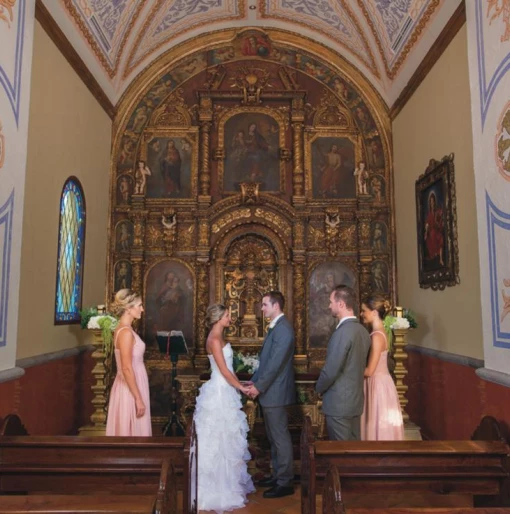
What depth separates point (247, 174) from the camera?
33.5 feet

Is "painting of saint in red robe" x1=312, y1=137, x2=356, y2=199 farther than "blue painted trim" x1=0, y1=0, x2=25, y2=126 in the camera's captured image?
Yes

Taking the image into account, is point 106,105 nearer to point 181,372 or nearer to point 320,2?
point 320,2

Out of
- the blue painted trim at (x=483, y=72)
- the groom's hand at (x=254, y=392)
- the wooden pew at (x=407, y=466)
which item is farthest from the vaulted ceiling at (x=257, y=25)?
the wooden pew at (x=407, y=466)

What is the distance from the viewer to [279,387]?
5441mm

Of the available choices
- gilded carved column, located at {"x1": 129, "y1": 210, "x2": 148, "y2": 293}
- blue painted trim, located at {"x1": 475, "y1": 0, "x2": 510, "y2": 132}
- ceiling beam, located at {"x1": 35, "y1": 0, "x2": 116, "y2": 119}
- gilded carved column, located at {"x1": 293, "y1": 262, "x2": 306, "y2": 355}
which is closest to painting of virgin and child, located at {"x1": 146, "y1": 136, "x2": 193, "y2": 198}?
gilded carved column, located at {"x1": 129, "y1": 210, "x2": 148, "y2": 293}

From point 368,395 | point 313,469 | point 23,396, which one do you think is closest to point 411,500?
point 368,395

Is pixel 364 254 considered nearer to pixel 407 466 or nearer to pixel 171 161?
pixel 171 161

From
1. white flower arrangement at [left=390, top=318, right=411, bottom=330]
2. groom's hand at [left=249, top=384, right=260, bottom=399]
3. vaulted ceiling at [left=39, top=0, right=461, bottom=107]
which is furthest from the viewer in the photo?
vaulted ceiling at [left=39, top=0, right=461, bottom=107]

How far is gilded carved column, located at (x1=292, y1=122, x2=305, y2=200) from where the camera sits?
10.0 meters

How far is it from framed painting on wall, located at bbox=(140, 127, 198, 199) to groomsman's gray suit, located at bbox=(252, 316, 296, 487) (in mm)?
5318

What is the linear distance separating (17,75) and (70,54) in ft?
8.80

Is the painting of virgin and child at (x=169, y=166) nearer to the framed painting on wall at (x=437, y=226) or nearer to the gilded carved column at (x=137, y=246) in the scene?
the gilded carved column at (x=137, y=246)

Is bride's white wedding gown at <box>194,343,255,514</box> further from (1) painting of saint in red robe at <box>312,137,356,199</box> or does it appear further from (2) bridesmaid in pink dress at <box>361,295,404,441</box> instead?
(1) painting of saint in red robe at <box>312,137,356,199</box>

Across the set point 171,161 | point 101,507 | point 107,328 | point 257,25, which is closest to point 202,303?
point 107,328
